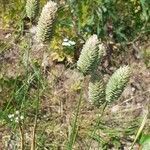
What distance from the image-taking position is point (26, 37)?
10.4 feet

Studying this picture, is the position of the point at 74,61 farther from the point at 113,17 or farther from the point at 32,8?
the point at 32,8

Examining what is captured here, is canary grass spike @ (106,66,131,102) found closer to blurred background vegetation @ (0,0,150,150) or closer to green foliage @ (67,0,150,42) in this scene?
blurred background vegetation @ (0,0,150,150)

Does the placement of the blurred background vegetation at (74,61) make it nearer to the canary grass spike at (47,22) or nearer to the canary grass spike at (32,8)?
the canary grass spike at (32,8)

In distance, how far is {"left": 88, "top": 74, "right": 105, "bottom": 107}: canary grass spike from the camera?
1.47 metres

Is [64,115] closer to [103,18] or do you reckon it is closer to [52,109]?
[52,109]

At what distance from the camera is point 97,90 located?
57.9 inches

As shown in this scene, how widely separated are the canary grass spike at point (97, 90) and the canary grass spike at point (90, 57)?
0.07 m

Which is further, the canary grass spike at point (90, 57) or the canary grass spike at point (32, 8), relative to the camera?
the canary grass spike at point (32, 8)

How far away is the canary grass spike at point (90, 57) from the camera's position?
1379 millimetres

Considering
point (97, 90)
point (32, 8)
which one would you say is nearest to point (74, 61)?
point (32, 8)

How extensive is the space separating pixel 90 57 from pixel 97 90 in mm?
131

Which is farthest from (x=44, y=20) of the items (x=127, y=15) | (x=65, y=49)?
(x=127, y=15)

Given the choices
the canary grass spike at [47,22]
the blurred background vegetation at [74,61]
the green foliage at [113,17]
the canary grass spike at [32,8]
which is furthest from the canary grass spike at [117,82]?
the green foliage at [113,17]

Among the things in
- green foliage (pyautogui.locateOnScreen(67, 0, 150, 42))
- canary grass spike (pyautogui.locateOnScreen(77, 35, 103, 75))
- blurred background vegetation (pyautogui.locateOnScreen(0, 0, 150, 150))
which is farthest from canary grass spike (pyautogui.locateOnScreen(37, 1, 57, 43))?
green foliage (pyautogui.locateOnScreen(67, 0, 150, 42))
